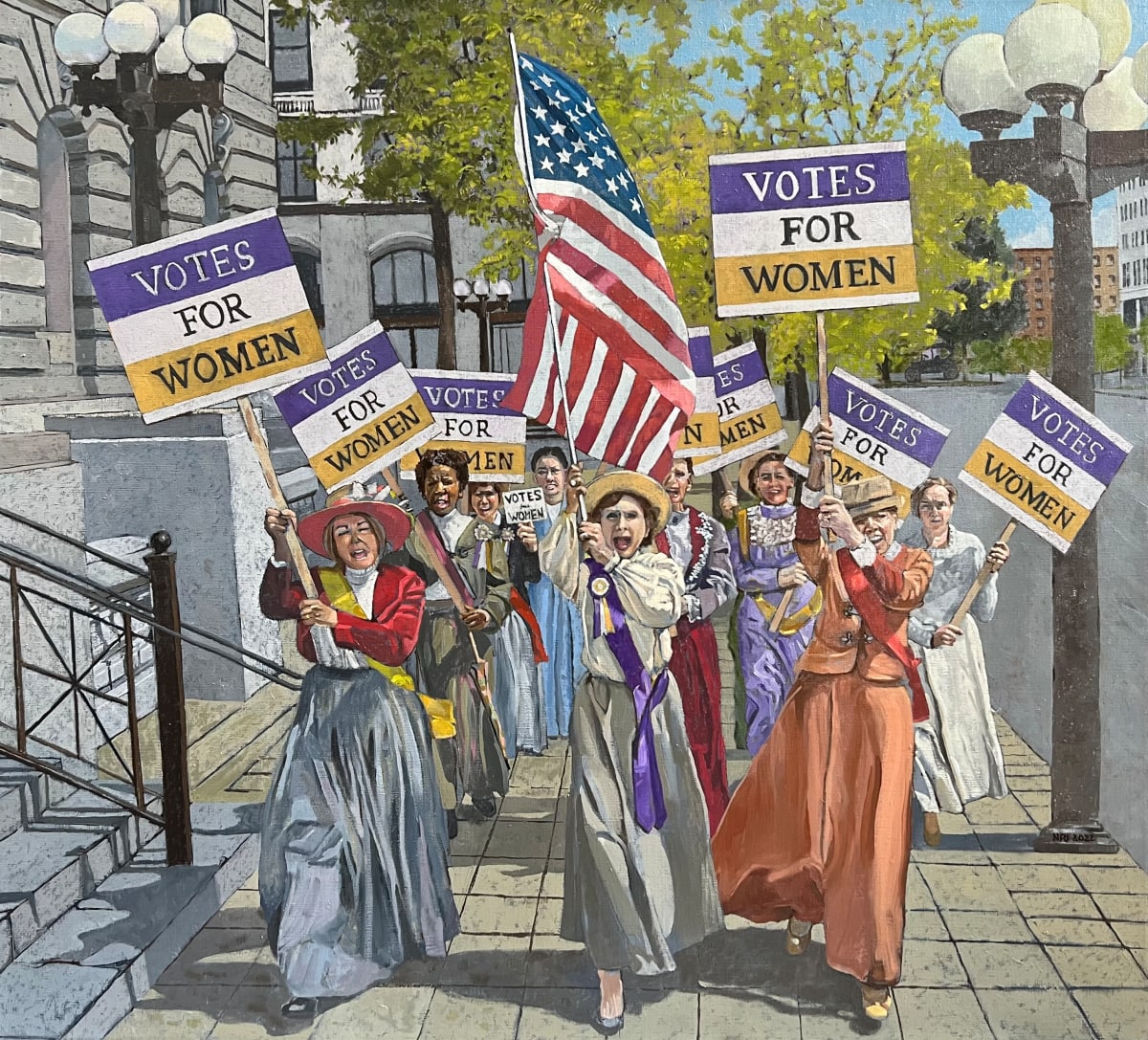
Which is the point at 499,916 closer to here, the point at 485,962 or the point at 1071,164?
the point at 485,962

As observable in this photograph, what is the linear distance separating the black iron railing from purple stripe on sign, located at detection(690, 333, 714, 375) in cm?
185

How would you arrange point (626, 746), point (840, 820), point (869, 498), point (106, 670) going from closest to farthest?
point (626, 746) → point (840, 820) → point (869, 498) → point (106, 670)

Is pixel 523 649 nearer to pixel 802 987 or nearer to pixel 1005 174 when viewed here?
pixel 802 987

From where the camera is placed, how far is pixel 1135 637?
15.1 ft

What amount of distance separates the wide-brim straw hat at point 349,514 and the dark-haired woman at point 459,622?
480mm

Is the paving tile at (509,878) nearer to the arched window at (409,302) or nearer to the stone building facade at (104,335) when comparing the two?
the stone building facade at (104,335)

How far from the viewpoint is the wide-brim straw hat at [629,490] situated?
13.5 feet

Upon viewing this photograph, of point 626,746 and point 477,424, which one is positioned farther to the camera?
point 477,424

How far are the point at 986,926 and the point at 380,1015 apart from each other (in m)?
2.16

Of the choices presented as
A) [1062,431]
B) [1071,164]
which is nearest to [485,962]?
[1062,431]

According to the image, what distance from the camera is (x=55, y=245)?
173 inches

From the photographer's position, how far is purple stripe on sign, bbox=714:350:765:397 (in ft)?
15.5

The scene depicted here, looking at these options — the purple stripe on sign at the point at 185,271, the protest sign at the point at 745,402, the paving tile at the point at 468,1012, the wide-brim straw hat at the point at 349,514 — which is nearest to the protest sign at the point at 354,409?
the wide-brim straw hat at the point at 349,514

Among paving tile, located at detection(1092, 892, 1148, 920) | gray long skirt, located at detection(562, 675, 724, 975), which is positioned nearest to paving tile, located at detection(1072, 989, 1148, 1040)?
paving tile, located at detection(1092, 892, 1148, 920)
